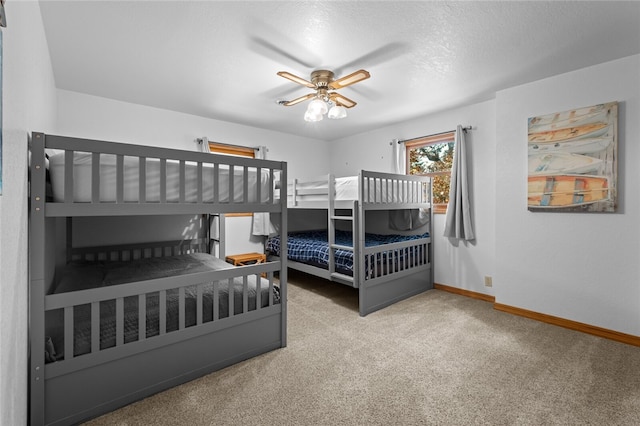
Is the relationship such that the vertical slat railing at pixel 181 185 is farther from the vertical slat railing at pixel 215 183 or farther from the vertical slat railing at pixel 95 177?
the vertical slat railing at pixel 95 177

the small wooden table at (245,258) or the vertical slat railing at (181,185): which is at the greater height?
the vertical slat railing at (181,185)

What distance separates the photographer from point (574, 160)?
107 inches

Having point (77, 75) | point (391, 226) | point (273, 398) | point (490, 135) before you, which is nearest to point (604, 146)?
point (490, 135)

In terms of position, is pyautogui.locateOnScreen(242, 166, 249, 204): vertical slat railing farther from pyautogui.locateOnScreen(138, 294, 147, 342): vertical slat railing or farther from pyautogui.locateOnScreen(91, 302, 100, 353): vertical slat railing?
pyautogui.locateOnScreen(91, 302, 100, 353): vertical slat railing

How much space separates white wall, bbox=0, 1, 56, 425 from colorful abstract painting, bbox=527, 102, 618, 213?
3.70 metres

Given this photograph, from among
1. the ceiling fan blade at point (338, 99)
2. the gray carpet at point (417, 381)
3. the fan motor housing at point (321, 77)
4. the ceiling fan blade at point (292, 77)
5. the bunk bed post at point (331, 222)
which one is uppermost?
the fan motor housing at point (321, 77)

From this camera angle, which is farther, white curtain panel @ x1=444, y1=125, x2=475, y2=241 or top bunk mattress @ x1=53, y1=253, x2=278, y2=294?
white curtain panel @ x1=444, y1=125, x2=475, y2=241

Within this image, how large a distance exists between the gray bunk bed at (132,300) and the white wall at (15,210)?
0.10 metres

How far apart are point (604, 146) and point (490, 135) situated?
107cm

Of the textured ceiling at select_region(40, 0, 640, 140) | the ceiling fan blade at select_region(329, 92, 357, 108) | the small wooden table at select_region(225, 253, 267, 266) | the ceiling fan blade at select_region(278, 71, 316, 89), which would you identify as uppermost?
the textured ceiling at select_region(40, 0, 640, 140)

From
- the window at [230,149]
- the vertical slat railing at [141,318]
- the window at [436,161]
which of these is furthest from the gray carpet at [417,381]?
the window at [230,149]

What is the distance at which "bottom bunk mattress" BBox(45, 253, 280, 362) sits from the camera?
1.64 m

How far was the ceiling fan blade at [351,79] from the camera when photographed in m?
2.29

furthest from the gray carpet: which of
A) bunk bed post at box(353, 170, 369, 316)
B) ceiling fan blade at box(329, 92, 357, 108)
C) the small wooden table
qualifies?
ceiling fan blade at box(329, 92, 357, 108)
